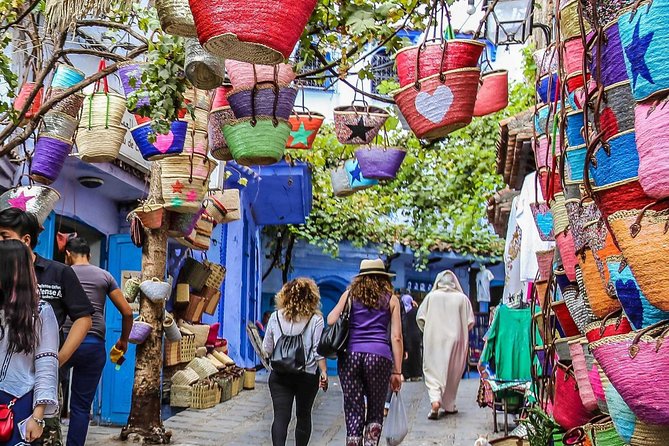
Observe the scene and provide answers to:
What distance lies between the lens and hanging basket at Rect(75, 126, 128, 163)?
237 inches

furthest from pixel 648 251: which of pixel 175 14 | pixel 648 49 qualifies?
pixel 175 14

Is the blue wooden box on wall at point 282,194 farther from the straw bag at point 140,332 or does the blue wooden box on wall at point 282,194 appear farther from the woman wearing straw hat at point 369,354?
the woman wearing straw hat at point 369,354

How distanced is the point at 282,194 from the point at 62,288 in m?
11.7

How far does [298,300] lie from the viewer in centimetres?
754

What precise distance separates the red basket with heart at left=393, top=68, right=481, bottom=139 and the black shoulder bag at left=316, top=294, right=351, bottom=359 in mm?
3473

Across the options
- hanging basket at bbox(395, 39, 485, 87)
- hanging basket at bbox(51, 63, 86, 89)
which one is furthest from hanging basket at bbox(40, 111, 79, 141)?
hanging basket at bbox(395, 39, 485, 87)

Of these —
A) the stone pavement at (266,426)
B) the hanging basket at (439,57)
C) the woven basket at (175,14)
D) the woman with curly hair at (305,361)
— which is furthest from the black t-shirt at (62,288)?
the stone pavement at (266,426)

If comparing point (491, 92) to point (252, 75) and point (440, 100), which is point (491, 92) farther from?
point (440, 100)

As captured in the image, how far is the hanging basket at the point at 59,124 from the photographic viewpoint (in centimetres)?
615

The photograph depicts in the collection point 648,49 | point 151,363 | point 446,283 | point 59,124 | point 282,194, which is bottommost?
point 151,363

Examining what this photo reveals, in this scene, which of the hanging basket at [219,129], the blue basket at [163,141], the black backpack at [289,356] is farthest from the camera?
the black backpack at [289,356]

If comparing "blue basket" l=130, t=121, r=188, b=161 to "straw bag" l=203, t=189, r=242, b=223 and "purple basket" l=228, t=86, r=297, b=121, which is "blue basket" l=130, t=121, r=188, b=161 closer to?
"purple basket" l=228, t=86, r=297, b=121

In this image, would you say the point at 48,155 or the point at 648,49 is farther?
the point at 48,155

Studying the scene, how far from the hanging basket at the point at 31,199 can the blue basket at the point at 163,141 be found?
4.31 ft
